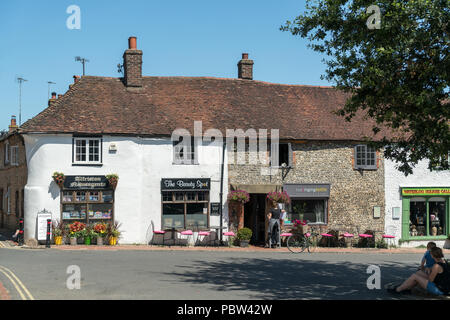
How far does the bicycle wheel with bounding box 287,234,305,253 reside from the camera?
21.4 metres

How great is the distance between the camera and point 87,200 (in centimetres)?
2178

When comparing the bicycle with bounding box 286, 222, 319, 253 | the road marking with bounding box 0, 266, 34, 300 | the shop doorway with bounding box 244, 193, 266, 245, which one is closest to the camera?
the road marking with bounding box 0, 266, 34, 300

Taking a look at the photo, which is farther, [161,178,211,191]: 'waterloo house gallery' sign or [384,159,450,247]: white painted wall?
[384,159,450,247]: white painted wall

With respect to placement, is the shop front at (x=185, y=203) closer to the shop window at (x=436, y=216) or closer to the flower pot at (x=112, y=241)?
the flower pot at (x=112, y=241)

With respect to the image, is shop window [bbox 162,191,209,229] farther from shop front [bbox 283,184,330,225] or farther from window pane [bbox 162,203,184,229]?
shop front [bbox 283,184,330,225]

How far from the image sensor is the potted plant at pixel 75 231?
2109 centimetres

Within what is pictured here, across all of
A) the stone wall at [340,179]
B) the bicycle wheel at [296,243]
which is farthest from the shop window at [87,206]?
the bicycle wheel at [296,243]

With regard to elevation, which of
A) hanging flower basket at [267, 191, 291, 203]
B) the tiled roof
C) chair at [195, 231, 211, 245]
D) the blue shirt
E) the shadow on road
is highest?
the tiled roof

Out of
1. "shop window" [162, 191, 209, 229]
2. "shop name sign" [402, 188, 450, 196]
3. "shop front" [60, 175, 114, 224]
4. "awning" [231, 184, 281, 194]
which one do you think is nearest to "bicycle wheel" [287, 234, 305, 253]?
"awning" [231, 184, 281, 194]

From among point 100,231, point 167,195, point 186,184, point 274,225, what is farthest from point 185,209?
point 274,225

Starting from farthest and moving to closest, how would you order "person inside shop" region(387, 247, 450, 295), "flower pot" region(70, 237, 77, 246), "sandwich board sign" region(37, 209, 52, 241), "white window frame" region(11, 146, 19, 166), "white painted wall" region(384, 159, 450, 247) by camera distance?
"white window frame" region(11, 146, 19, 166) → "white painted wall" region(384, 159, 450, 247) → "flower pot" region(70, 237, 77, 246) → "sandwich board sign" region(37, 209, 52, 241) → "person inside shop" region(387, 247, 450, 295)

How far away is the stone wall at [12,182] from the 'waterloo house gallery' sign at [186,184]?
7778 millimetres

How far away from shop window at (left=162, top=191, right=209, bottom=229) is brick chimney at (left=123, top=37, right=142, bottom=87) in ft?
19.5

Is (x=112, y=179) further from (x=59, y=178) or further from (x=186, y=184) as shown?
(x=186, y=184)
